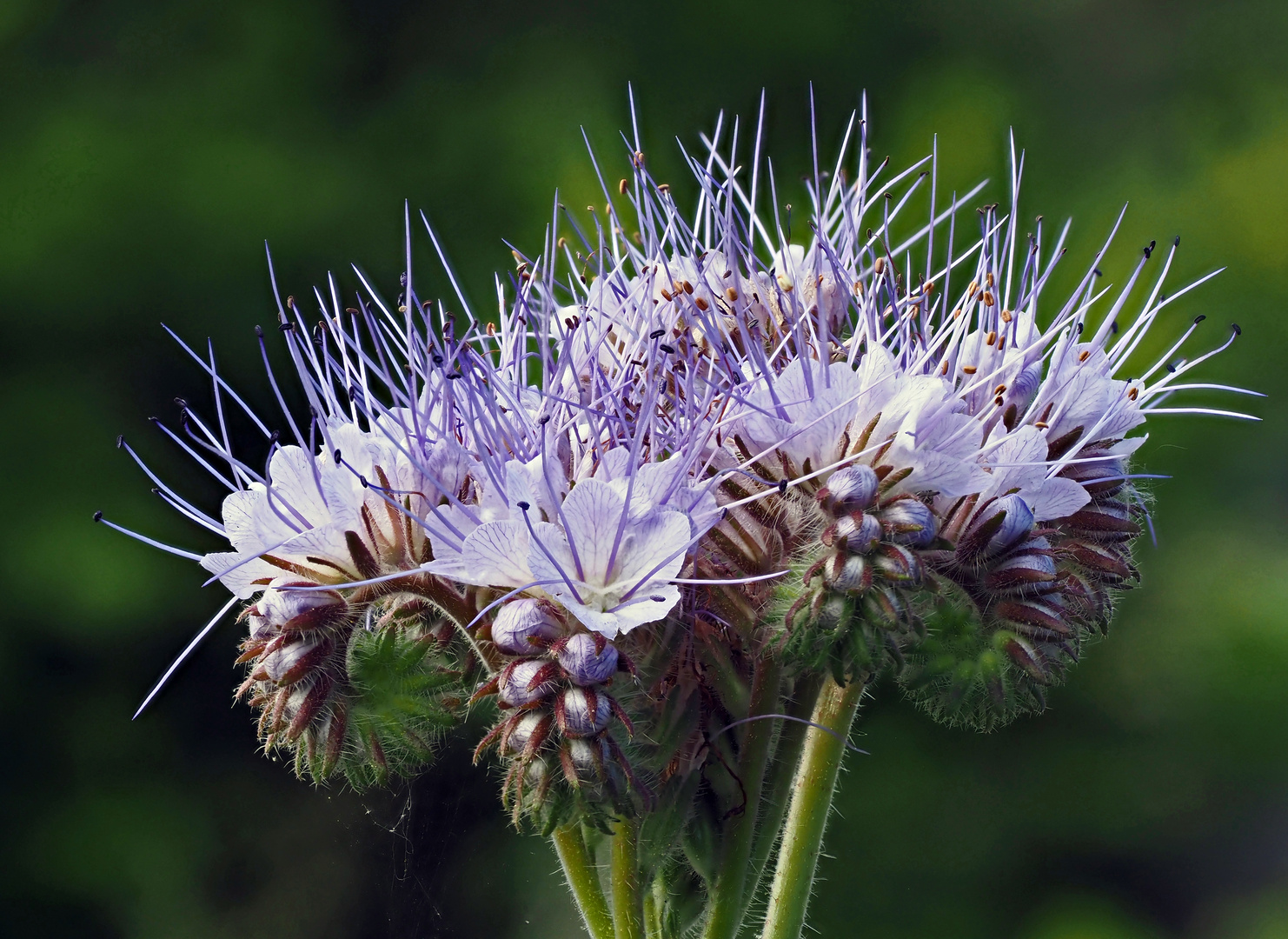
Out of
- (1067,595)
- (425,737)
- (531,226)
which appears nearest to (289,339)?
(425,737)

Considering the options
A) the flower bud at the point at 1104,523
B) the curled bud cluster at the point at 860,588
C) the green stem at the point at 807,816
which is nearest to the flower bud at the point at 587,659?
the curled bud cluster at the point at 860,588

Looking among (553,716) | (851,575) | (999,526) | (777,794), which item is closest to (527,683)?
(553,716)

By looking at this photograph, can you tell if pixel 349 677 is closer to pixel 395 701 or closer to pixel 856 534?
pixel 395 701

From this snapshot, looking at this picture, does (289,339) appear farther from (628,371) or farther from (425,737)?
(425,737)

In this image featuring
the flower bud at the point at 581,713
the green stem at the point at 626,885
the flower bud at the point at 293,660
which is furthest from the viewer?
the green stem at the point at 626,885

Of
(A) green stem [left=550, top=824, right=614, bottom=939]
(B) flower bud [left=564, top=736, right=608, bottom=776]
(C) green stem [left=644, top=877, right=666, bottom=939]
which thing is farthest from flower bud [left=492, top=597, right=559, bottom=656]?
(C) green stem [left=644, top=877, right=666, bottom=939]

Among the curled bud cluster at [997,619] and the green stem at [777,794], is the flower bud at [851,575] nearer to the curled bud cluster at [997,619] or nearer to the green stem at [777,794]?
the curled bud cluster at [997,619]
